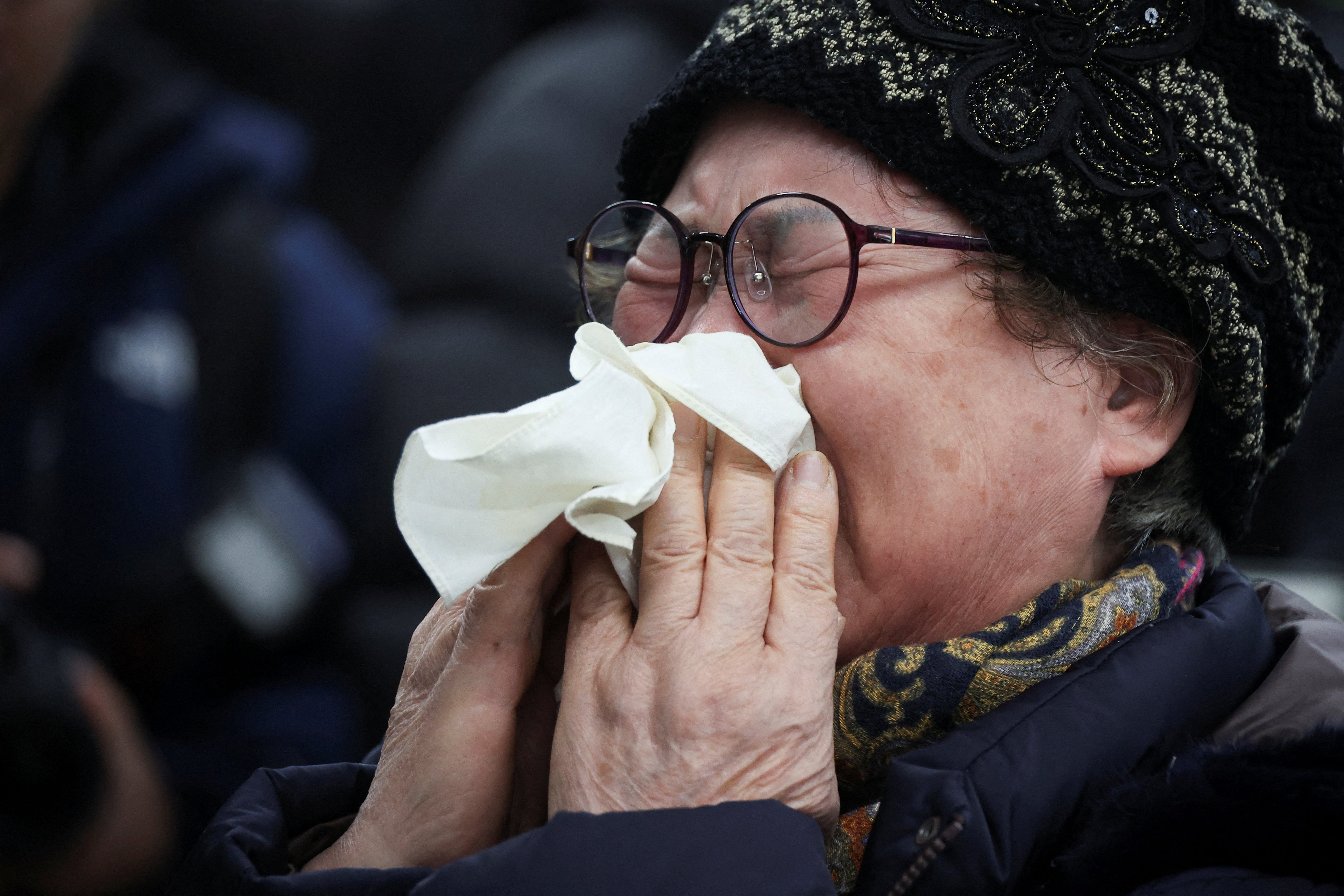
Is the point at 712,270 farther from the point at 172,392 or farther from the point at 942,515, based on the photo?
the point at 172,392

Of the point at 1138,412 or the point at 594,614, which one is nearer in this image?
the point at 594,614

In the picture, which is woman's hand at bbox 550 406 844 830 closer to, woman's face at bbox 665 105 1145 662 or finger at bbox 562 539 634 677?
finger at bbox 562 539 634 677

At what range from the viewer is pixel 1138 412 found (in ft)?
5.72

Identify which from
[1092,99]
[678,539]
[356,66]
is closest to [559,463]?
[678,539]

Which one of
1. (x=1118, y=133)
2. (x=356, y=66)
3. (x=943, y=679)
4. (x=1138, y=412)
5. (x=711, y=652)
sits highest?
Answer: (x=356, y=66)

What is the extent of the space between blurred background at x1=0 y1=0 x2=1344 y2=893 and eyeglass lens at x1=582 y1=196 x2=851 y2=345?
86cm

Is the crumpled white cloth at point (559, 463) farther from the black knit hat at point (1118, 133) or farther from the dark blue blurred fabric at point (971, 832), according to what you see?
the black knit hat at point (1118, 133)

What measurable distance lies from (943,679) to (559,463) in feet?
2.12

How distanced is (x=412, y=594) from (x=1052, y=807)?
2088mm

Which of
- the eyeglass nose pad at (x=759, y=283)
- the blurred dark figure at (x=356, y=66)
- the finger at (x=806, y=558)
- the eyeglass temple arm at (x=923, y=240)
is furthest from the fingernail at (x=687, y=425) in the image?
the blurred dark figure at (x=356, y=66)

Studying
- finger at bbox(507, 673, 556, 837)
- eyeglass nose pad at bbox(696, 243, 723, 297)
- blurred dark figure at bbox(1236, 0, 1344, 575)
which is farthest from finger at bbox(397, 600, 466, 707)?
blurred dark figure at bbox(1236, 0, 1344, 575)

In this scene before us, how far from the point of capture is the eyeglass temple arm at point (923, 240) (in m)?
1.60

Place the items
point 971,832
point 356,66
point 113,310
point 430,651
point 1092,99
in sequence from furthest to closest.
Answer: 1. point 356,66
2. point 113,310
3. point 430,651
4. point 1092,99
5. point 971,832

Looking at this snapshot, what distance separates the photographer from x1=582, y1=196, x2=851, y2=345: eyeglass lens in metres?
1.64
